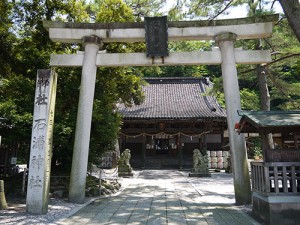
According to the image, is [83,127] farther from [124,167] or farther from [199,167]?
[199,167]

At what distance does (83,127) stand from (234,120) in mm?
4457

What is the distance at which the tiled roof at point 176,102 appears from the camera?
20381mm

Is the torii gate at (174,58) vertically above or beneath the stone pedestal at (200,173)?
above

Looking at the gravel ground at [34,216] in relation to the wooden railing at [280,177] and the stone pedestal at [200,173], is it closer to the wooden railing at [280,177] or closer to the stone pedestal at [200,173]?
the wooden railing at [280,177]

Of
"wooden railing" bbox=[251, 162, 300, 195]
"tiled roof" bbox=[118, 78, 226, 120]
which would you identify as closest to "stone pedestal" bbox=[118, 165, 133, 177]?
"tiled roof" bbox=[118, 78, 226, 120]

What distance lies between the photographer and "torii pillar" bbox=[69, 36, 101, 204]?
8.16 metres

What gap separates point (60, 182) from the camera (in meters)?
9.98

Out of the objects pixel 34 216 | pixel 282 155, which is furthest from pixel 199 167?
pixel 34 216

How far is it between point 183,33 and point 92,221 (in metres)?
6.09

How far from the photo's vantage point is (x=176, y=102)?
23.4 meters

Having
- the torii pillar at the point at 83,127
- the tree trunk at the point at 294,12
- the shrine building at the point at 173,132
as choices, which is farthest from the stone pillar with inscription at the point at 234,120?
the shrine building at the point at 173,132

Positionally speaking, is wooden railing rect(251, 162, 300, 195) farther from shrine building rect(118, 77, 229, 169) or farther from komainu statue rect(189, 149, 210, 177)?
shrine building rect(118, 77, 229, 169)

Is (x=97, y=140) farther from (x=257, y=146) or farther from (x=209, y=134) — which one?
(x=257, y=146)

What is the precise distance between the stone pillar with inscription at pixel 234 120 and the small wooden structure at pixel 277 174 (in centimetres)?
159
